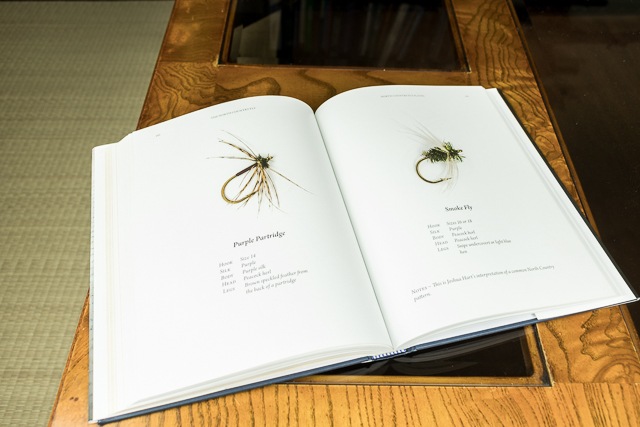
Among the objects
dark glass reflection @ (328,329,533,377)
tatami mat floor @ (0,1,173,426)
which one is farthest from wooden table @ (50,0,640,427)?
tatami mat floor @ (0,1,173,426)

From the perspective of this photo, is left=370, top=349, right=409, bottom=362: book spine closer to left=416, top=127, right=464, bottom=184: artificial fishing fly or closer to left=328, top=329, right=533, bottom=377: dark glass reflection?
left=328, top=329, right=533, bottom=377: dark glass reflection

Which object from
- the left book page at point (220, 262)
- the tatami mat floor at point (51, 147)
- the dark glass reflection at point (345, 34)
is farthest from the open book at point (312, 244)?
the tatami mat floor at point (51, 147)

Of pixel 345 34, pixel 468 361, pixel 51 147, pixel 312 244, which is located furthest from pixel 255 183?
pixel 51 147

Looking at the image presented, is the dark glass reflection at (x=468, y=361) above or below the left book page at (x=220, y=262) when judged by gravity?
below

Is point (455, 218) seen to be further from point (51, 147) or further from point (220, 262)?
point (51, 147)

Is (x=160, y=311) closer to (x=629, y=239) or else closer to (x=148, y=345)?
(x=148, y=345)

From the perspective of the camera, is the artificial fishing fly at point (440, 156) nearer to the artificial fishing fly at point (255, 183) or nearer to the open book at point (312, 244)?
the open book at point (312, 244)

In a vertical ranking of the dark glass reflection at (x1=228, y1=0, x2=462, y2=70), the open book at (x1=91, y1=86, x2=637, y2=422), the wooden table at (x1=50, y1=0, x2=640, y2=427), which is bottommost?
the wooden table at (x1=50, y1=0, x2=640, y2=427)
